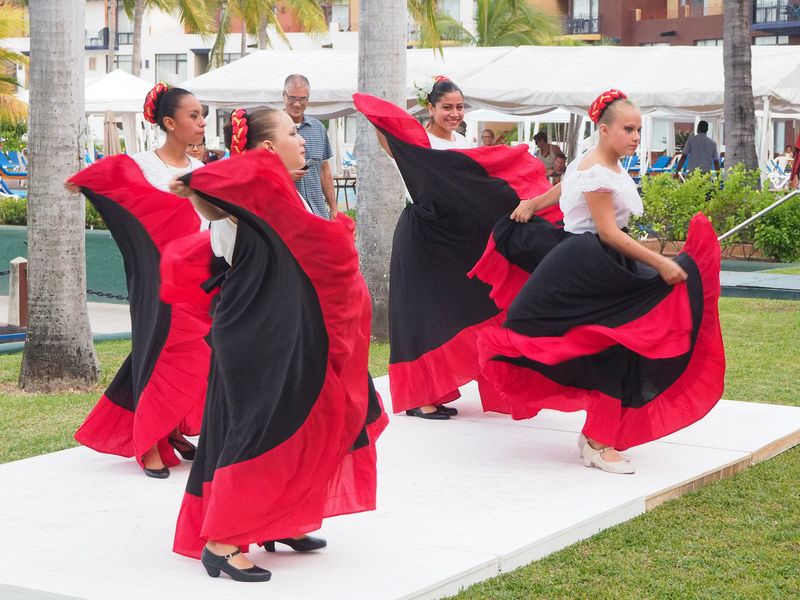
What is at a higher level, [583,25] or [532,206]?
[583,25]

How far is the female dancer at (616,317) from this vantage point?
610 cm

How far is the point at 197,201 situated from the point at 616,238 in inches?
92.6

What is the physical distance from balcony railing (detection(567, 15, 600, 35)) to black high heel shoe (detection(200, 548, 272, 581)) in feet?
194

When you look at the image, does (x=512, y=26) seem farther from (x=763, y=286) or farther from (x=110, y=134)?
(x=763, y=286)

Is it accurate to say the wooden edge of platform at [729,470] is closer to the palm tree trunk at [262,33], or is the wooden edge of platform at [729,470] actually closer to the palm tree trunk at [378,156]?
the palm tree trunk at [378,156]

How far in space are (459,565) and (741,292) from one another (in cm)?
1007

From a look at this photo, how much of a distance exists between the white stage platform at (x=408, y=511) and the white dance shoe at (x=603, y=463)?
53 mm

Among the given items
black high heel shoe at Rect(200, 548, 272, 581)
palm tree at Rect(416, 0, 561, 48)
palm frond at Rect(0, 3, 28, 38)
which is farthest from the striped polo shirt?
palm tree at Rect(416, 0, 561, 48)

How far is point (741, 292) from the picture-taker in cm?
1414

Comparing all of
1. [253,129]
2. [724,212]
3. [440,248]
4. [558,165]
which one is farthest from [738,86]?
[253,129]

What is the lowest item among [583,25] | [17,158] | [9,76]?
[17,158]

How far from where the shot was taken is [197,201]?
174 inches

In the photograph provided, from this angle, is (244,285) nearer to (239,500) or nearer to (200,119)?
(239,500)

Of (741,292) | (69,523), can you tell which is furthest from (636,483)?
(741,292)
